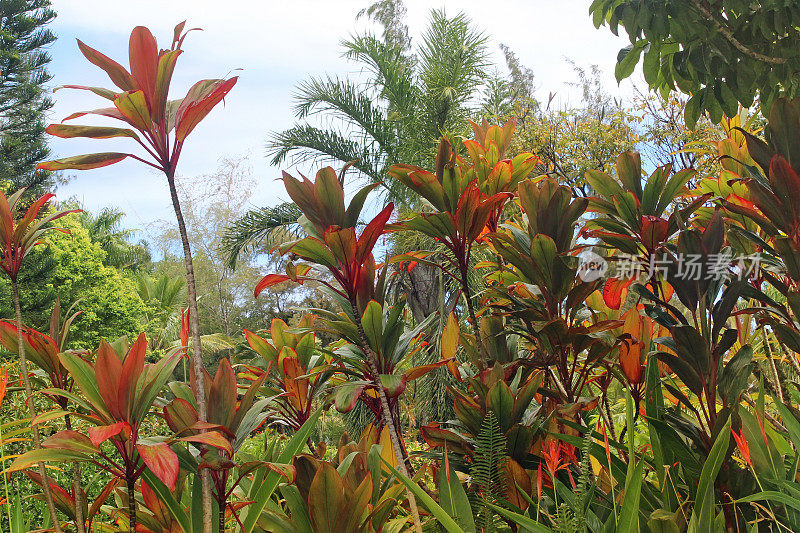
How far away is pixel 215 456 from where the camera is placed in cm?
82

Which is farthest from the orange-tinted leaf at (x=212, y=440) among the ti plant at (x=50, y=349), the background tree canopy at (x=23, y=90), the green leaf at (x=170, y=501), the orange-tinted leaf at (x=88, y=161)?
the background tree canopy at (x=23, y=90)

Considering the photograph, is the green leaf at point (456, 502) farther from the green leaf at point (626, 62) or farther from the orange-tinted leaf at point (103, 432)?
the green leaf at point (626, 62)

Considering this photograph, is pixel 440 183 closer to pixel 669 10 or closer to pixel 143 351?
pixel 143 351

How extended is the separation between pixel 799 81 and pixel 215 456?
204cm

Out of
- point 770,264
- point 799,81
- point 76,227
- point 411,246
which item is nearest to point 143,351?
point 770,264

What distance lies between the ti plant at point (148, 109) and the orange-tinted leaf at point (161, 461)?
0.28 ft

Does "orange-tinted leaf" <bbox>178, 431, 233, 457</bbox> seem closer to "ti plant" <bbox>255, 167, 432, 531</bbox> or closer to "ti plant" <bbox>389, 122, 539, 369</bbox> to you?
"ti plant" <bbox>255, 167, 432, 531</bbox>

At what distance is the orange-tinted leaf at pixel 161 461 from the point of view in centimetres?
68

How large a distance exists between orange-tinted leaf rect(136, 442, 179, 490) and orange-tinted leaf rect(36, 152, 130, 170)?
1.32ft

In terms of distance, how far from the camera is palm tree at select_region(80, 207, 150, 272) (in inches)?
734

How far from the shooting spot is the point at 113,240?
19.1m

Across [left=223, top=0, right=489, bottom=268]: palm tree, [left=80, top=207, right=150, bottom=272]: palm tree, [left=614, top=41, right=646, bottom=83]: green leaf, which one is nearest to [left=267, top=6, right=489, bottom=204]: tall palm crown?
[left=223, top=0, right=489, bottom=268]: palm tree

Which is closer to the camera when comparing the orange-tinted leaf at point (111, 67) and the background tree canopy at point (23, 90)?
the orange-tinted leaf at point (111, 67)

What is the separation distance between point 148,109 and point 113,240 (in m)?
20.4
